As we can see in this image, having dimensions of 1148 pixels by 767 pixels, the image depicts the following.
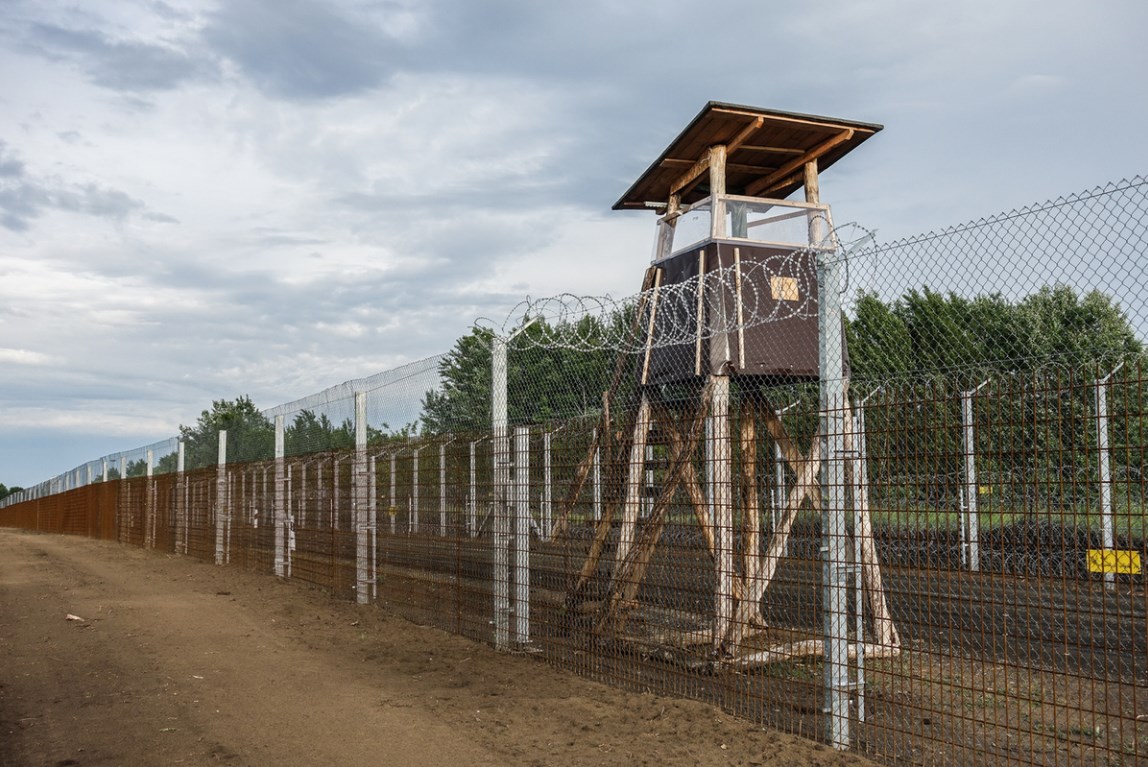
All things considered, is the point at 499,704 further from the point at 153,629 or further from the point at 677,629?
the point at 153,629

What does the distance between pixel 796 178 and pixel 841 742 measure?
5.68 metres

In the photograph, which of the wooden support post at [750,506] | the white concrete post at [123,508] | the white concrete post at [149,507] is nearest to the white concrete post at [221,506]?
the white concrete post at [149,507]

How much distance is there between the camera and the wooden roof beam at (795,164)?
29.7 feet

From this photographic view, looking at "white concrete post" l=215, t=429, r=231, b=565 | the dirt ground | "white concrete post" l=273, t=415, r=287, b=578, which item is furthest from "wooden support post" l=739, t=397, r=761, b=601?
"white concrete post" l=215, t=429, r=231, b=565

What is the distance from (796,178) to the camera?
9.70 metres

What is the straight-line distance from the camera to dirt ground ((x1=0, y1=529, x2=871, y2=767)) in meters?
5.58

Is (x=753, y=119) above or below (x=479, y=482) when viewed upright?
above

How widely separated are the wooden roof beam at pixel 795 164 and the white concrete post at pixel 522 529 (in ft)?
11.5

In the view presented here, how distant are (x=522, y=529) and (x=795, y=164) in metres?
4.15

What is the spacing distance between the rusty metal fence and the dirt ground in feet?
1.39

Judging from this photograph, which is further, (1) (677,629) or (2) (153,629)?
(2) (153,629)

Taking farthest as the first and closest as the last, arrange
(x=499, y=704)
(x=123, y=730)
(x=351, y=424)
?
(x=351, y=424)
(x=499, y=704)
(x=123, y=730)

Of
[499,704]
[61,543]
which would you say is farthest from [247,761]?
[61,543]

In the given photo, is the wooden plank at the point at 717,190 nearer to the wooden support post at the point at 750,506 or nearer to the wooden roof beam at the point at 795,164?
the wooden roof beam at the point at 795,164
